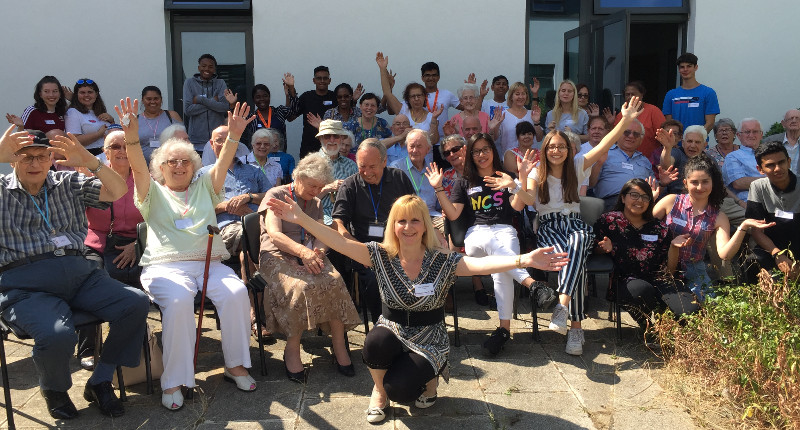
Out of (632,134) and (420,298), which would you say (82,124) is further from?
(632,134)

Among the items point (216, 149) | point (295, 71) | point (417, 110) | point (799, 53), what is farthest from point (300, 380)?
point (799, 53)

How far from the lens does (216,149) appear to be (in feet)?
18.2

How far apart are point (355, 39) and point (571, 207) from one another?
404 cm

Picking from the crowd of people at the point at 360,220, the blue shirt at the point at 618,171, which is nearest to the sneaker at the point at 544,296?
the crowd of people at the point at 360,220

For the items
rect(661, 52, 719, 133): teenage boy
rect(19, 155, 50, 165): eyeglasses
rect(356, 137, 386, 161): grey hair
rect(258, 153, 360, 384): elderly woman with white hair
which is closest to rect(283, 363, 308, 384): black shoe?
rect(258, 153, 360, 384): elderly woman with white hair

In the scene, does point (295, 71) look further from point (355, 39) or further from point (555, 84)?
point (555, 84)

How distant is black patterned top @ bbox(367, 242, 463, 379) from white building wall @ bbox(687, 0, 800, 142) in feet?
20.8

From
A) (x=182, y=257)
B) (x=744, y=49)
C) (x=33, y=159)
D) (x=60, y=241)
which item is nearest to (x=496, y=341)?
(x=182, y=257)

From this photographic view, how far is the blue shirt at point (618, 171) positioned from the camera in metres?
6.12

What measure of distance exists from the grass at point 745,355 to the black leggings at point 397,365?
148 centimetres

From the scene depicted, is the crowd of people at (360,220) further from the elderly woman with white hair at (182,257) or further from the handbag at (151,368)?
the handbag at (151,368)

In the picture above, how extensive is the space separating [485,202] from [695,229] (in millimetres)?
1537

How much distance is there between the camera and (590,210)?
545 cm

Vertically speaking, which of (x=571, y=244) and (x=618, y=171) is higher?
(x=618, y=171)
